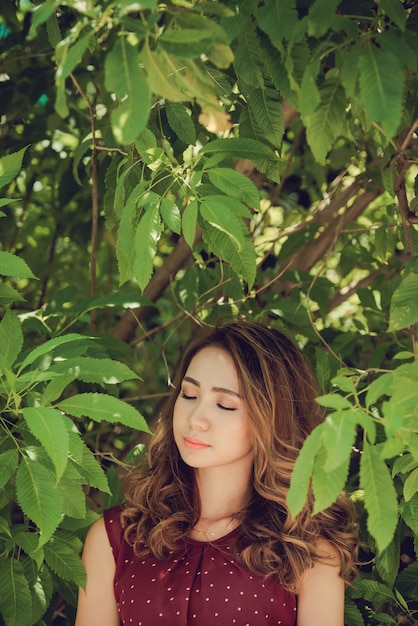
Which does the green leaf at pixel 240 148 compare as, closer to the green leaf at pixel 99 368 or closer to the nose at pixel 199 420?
the green leaf at pixel 99 368

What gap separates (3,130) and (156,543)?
1.46 metres

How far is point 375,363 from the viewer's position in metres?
2.49

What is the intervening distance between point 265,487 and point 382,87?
106 centimetres

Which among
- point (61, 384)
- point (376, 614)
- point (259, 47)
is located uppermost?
point (259, 47)

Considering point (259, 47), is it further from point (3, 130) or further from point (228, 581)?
point (3, 130)

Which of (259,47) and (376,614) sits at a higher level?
(259,47)

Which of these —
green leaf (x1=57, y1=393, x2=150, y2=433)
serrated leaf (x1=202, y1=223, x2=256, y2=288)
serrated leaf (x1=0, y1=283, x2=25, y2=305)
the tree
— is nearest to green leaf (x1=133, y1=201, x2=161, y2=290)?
the tree

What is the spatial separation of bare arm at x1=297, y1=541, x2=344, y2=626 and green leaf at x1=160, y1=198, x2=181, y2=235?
2.87 feet

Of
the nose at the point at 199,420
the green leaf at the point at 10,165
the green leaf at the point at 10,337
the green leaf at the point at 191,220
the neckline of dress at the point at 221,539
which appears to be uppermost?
the green leaf at the point at 10,165

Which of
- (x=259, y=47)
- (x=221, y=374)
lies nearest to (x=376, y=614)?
(x=221, y=374)

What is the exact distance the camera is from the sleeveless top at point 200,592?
198 cm

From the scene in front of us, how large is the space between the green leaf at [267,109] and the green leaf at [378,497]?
72 centimetres

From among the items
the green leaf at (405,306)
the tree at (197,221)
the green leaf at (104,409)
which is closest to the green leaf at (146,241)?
the tree at (197,221)

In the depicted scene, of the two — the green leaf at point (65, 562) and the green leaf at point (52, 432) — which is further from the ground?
the green leaf at point (52, 432)
